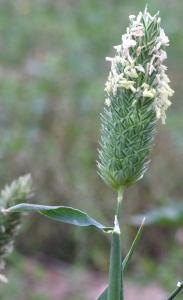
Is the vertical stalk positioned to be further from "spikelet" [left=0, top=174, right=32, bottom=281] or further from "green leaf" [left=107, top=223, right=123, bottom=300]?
"spikelet" [left=0, top=174, right=32, bottom=281]

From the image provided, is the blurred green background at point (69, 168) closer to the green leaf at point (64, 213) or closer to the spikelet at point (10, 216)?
the spikelet at point (10, 216)

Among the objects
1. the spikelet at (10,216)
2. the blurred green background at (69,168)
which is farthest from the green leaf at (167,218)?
the blurred green background at (69,168)

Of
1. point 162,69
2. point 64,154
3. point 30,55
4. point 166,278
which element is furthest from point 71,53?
point 162,69

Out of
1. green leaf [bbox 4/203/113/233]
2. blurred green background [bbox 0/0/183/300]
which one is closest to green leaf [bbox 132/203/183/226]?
green leaf [bbox 4/203/113/233]

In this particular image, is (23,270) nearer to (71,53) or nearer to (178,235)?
(178,235)

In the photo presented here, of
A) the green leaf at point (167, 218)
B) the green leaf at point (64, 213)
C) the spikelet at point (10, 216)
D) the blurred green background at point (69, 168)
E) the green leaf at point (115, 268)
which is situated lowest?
the green leaf at point (115, 268)

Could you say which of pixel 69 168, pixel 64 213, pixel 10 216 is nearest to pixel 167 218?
pixel 10 216
